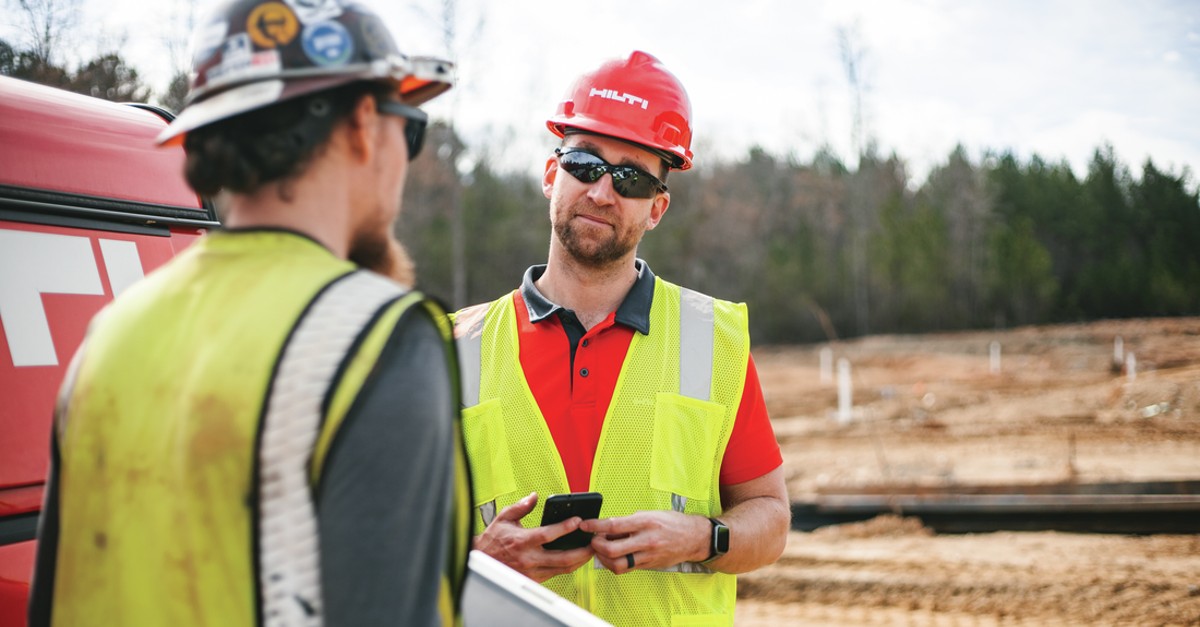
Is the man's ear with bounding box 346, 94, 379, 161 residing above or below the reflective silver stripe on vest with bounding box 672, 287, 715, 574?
above

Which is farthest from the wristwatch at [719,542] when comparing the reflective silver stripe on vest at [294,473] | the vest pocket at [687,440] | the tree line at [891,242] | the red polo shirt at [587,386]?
the tree line at [891,242]

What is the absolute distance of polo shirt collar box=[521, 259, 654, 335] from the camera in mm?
2664

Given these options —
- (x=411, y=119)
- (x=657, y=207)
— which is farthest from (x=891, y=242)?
(x=411, y=119)

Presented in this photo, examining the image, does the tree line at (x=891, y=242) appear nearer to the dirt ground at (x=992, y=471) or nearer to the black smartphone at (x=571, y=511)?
the dirt ground at (x=992, y=471)

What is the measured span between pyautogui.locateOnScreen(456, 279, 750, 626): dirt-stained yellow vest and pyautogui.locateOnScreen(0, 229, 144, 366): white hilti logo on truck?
114 cm

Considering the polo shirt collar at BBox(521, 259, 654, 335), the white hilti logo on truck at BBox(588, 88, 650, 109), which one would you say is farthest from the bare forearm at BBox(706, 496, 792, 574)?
the white hilti logo on truck at BBox(588, 88, 650, 109)

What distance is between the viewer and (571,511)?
2193mm

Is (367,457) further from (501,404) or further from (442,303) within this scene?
(501,404)

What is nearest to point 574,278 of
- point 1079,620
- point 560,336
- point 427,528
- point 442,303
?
point 560,336

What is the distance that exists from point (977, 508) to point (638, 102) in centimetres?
819

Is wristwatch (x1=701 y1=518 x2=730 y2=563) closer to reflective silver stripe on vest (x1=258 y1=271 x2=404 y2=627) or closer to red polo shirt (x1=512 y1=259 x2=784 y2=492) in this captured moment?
red polo shirt (x1=512 y1=259 x2=784 y2=492)

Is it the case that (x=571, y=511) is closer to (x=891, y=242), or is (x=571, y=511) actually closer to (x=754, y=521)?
(x=754, y=521)

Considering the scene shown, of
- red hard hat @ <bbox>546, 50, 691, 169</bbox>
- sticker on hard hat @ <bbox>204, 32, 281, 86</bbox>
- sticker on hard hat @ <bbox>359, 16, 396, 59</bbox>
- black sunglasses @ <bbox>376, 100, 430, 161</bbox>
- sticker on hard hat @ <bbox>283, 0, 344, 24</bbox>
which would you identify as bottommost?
black sunglasses @ <bbox>376, 100, 430, 161</bbox>

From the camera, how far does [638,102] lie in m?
2.79
